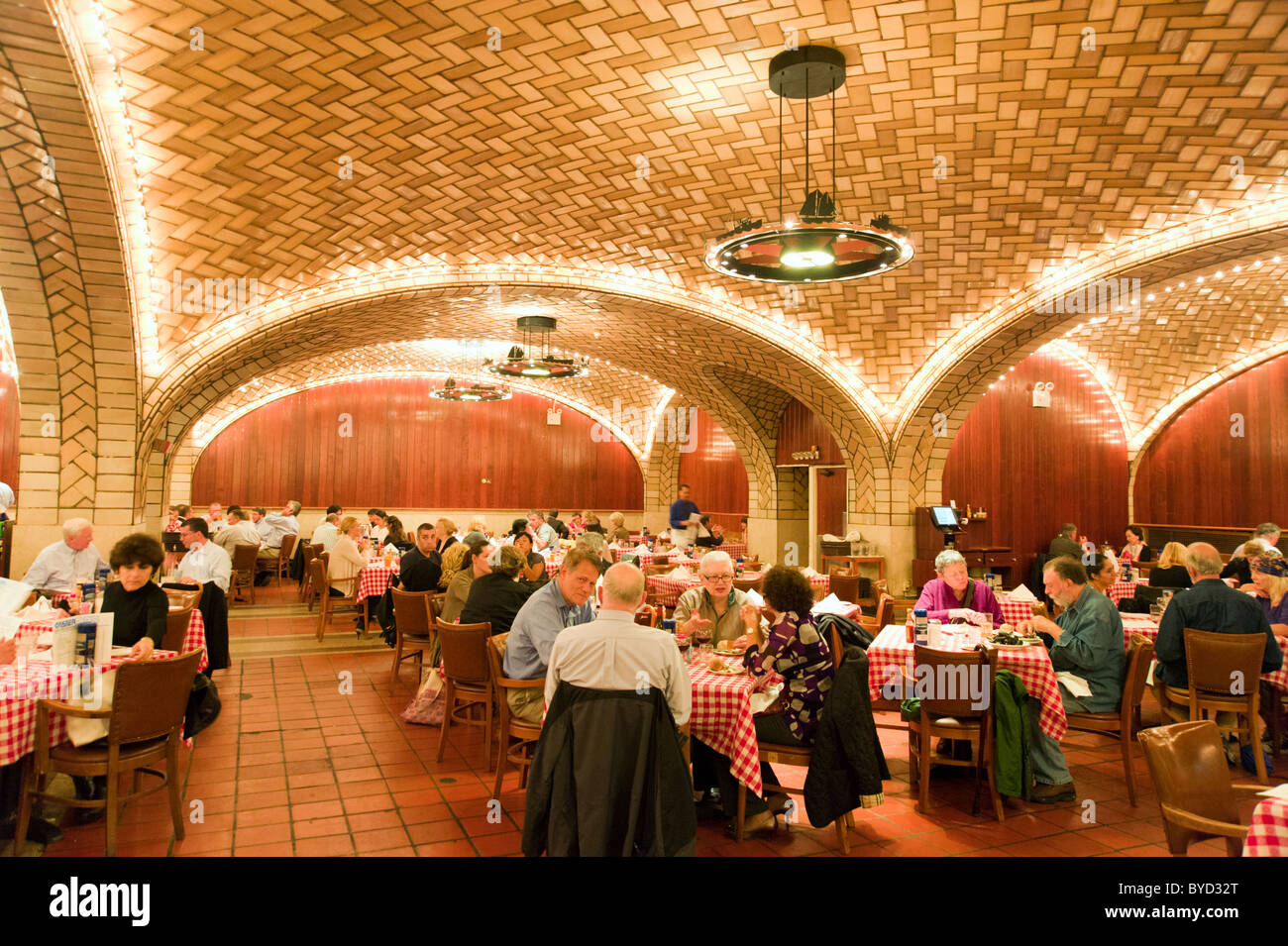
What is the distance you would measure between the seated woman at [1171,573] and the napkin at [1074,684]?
329cm

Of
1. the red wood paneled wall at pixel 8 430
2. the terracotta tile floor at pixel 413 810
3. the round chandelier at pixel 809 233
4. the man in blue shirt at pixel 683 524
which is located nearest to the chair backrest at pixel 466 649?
the terracotta tile floor at pixel 413 810

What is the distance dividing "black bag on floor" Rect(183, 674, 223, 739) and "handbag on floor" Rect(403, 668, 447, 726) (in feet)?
5.76

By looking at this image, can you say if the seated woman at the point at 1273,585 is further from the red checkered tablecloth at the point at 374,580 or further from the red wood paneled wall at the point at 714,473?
the red wood paneled wall at the point at 714,473

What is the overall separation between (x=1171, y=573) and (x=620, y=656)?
633 cm

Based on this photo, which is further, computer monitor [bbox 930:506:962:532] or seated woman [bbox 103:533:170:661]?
computer monitor [bbox 930:506:962:532]

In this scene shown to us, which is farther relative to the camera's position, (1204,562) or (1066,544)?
(1066,544)

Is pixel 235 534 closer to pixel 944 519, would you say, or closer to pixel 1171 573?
pixel 944 519

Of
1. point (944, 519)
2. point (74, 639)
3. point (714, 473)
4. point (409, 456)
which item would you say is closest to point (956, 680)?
point (74, 639)

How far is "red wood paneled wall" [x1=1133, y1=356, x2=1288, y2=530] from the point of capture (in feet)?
38.5

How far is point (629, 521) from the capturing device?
20.0 meters

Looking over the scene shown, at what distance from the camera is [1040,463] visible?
12719mm

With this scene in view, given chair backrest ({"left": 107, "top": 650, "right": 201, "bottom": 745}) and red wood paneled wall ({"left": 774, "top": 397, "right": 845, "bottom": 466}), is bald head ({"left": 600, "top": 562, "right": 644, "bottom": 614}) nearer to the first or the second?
chair backrest ({"left": 107, "top": 650, "right": 201, "bottom": 745})

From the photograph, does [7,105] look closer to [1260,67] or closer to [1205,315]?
[1260,67]

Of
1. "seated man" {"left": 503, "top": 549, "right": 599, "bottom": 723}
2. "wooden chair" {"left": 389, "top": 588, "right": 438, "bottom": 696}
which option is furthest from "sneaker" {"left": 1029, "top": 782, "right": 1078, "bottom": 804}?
"wooden chair" {"left": 389, "top": 588, "right": 438, "bottom": 696}
